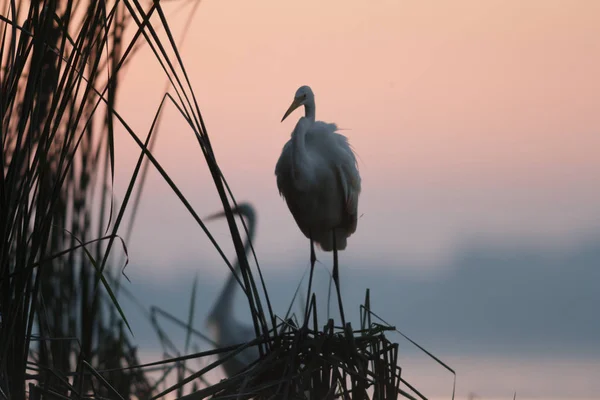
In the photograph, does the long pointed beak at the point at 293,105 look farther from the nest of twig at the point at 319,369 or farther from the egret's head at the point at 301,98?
the nest of twig at the point at 319,369

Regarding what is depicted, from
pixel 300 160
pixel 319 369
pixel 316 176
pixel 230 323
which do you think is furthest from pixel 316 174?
pixel 319 369

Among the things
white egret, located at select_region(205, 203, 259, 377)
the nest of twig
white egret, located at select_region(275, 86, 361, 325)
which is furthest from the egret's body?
the nest of twig

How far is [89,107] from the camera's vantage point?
168 cm

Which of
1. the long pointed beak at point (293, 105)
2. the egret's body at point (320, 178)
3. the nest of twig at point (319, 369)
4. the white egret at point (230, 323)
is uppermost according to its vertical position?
the long pointed beak at point (293, 105)

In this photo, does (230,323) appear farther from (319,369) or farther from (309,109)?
(319,369)

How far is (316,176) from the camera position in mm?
3504

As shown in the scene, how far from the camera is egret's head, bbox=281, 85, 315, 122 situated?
3.30 m

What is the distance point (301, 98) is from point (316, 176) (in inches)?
14.6

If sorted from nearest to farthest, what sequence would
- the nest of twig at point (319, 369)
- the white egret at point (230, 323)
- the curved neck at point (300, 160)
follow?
the nest of twig at point (319, 369) < the curved neck at point (300, 160) < the white egret at point (230, 323)

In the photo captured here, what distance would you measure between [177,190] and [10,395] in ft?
1.33

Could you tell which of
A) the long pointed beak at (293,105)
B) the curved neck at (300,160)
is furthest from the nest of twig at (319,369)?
the long pointed beak at (293,105)

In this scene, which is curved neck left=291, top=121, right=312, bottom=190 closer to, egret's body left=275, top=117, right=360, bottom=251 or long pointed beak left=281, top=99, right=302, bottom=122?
egret's body left=275, top=117, right=360, bottom=251

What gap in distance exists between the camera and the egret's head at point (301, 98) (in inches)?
130

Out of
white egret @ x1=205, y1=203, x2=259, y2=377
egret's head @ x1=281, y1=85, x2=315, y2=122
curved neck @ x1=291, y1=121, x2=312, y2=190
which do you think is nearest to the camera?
curved neck @ x1=291, y1=121, x2=312, y2=190
